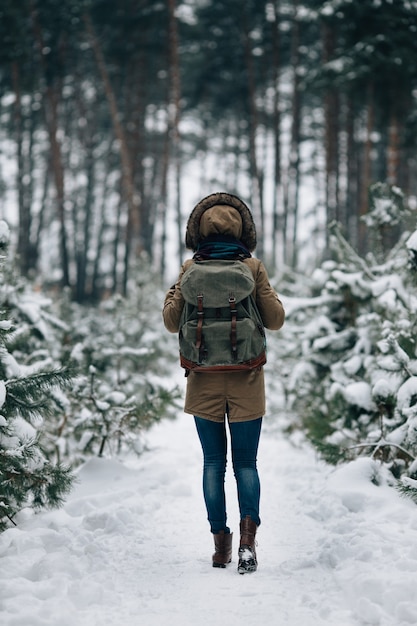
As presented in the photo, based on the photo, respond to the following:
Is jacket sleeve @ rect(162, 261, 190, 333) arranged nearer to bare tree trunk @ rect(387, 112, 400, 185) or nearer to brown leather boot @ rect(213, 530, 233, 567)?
brown leather boot @ rect(213, 530, 233, 567)

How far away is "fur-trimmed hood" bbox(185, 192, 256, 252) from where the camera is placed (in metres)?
3.48

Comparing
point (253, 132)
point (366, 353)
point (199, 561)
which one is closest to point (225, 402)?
point (199, 561)

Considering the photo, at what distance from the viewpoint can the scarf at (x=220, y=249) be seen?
339cm

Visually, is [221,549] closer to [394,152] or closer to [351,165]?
[394,152]

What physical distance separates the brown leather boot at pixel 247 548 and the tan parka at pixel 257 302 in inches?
22.8

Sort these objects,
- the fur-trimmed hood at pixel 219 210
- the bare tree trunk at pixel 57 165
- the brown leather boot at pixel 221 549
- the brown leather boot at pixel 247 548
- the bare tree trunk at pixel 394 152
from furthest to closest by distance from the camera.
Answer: the bare tree trunk at pixel 57 165 < the bare tree trunk at pixel 394 152 < the fur-trimmed hood at pixel 219 210 < the brown leather boot at pixel 221 549 < the brown leather boot at pixel 247 548

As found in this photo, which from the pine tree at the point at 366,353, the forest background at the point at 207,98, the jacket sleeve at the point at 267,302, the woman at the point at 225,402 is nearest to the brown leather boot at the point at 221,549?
the woman at the point at 225,402

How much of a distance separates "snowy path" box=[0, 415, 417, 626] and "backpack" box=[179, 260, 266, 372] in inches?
44.1

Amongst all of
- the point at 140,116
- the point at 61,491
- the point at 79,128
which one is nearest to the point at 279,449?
the point at 61,491

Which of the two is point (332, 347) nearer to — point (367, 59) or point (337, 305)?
point (337, 305)

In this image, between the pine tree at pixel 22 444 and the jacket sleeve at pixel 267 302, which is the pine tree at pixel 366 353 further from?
the pine tree at pixel 22 444

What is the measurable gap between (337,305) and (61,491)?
3342 mm

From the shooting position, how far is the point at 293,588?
3.03 m

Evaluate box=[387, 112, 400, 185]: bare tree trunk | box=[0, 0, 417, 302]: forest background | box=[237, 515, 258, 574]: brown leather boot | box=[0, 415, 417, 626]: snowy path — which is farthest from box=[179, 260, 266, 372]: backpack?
box=[387, 112, 400, 185]: bare tree trunk
